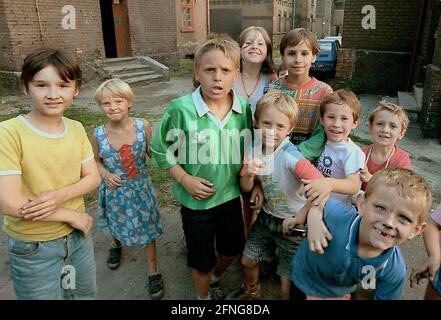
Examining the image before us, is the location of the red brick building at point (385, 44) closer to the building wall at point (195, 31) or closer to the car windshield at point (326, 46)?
the car windshield at point (326, 46)

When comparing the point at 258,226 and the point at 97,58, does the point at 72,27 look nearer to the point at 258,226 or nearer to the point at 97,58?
the point at 97,58

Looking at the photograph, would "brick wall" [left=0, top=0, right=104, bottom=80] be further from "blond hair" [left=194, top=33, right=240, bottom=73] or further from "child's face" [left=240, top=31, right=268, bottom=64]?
"blond hair" [left=194, top=33, right=240, bottom=73]

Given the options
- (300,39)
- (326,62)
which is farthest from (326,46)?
(300,39)

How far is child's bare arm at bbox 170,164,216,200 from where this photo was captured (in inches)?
77.3

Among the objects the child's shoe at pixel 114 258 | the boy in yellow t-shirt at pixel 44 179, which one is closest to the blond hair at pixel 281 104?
the boy in yellow t-shirt at pixel 44 179

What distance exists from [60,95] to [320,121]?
153cm

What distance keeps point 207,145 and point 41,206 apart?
2.96 feet

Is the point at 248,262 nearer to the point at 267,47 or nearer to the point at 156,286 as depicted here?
the point at 156,286

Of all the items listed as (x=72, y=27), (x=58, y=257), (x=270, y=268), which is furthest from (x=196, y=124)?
(x=72, y=27)

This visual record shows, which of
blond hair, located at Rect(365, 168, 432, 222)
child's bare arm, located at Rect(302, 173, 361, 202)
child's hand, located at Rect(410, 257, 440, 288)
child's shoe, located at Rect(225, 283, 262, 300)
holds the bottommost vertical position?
child's shoe, located at Rect(225, 283, 262, 300)

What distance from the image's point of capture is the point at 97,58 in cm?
1144

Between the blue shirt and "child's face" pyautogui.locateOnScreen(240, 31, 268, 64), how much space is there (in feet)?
4.41

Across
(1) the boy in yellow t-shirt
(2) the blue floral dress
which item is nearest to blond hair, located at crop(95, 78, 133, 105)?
(2) the blue floral dress

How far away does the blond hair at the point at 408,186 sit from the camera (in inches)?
52.9
